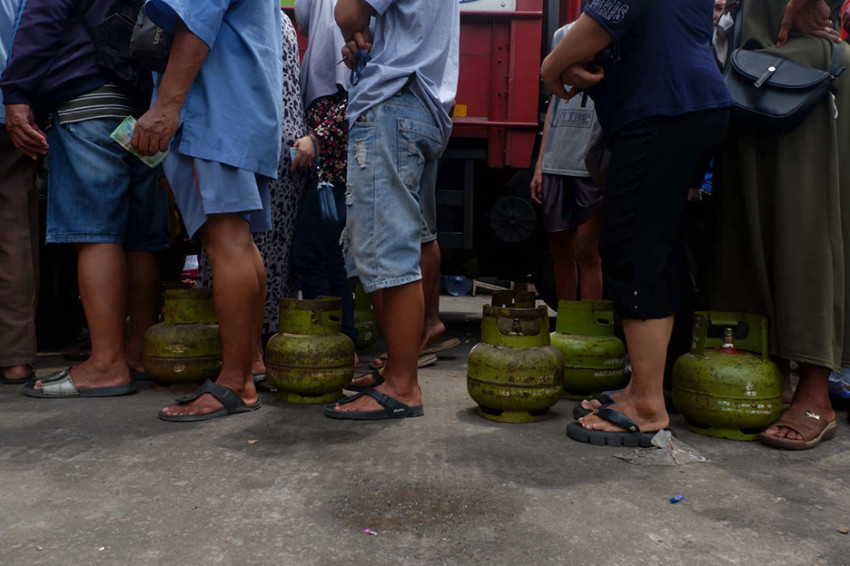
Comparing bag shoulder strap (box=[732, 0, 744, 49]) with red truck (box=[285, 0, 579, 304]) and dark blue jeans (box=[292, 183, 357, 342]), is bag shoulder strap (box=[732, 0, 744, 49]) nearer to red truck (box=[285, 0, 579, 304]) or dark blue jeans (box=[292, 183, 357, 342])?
red truck (box=[285, 0, 579, 304])

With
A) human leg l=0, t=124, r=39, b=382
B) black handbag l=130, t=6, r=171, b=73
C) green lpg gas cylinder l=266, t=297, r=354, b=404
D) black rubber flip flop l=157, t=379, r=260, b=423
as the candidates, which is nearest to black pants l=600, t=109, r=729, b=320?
green lpg gas cylinder l=266, t=297, r=354, b=404

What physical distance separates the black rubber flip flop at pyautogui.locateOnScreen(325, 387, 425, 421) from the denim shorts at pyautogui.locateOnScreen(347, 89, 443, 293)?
0.40 m

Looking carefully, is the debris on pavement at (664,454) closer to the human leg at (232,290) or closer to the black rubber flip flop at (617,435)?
the black rubber flip flop at (617,435)

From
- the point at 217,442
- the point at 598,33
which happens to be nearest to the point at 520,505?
the point at 217,442

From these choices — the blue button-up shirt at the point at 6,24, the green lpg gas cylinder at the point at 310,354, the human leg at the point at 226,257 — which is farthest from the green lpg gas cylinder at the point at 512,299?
the blue button-up shirt at the point at 6,24

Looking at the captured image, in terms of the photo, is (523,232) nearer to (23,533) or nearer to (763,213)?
(763,213)

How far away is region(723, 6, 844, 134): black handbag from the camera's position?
86.7 inches

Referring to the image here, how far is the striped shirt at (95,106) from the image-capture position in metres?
2.72

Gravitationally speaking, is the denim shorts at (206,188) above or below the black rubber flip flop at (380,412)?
above

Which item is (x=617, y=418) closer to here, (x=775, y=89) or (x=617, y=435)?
(x=617, y=435)

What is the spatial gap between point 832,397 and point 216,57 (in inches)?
109

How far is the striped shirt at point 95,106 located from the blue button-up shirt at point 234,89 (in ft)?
Result: 1.83

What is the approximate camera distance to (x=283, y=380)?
2604 mm

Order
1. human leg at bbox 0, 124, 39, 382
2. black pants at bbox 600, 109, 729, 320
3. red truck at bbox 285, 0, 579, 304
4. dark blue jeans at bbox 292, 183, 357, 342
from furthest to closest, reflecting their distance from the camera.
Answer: red truck at bbox 285, 0, 579, 304 < dark blue jeans at bbox 292, 183, 357, 342 < human leg at bbox 0, 124, 39, 382 < black pants at bbox 600, 109, 729, 320
